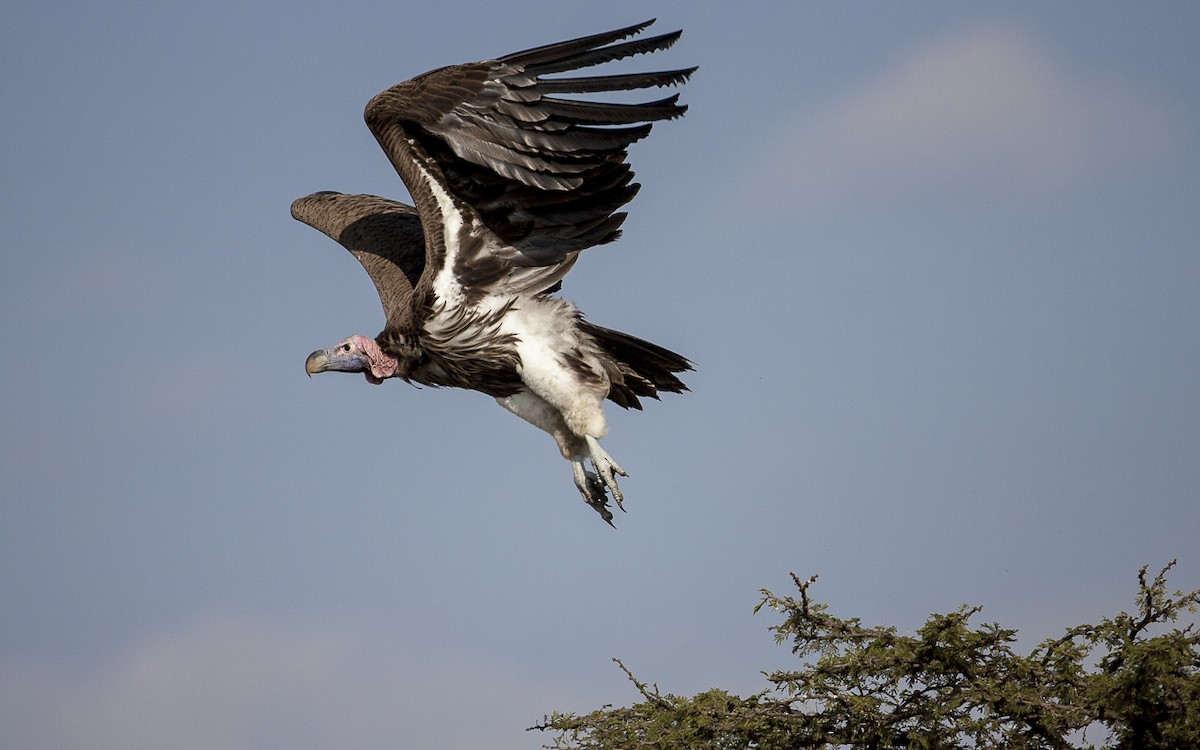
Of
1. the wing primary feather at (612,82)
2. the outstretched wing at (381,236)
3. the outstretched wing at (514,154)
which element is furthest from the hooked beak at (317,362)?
the wing primary feather at (612,82)

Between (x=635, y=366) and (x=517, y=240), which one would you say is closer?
(x=517, y=240)

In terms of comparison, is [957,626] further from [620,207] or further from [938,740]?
[620,207]

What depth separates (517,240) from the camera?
26.3ft

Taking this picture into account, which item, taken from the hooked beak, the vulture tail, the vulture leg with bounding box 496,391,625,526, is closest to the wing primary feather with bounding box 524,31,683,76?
the vulture tail

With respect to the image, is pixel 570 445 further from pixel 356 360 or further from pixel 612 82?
pixel 612 82

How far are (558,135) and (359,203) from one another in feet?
11.6

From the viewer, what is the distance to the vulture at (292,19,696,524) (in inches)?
279

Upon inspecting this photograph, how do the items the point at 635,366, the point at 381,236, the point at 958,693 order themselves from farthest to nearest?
the point at 381,236
the point at 635,366
the point at 958,693

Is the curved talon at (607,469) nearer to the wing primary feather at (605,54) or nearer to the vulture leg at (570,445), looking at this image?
the vulture leg at (570,445)

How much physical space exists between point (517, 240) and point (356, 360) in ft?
5.05

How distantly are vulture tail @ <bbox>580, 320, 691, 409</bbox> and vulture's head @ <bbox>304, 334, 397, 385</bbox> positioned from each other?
136 cm

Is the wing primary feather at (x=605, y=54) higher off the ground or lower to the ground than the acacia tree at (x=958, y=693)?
higher

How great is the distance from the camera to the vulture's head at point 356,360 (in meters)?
8.72

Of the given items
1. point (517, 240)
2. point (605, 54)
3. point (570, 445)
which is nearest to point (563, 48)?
point (605, 54)
